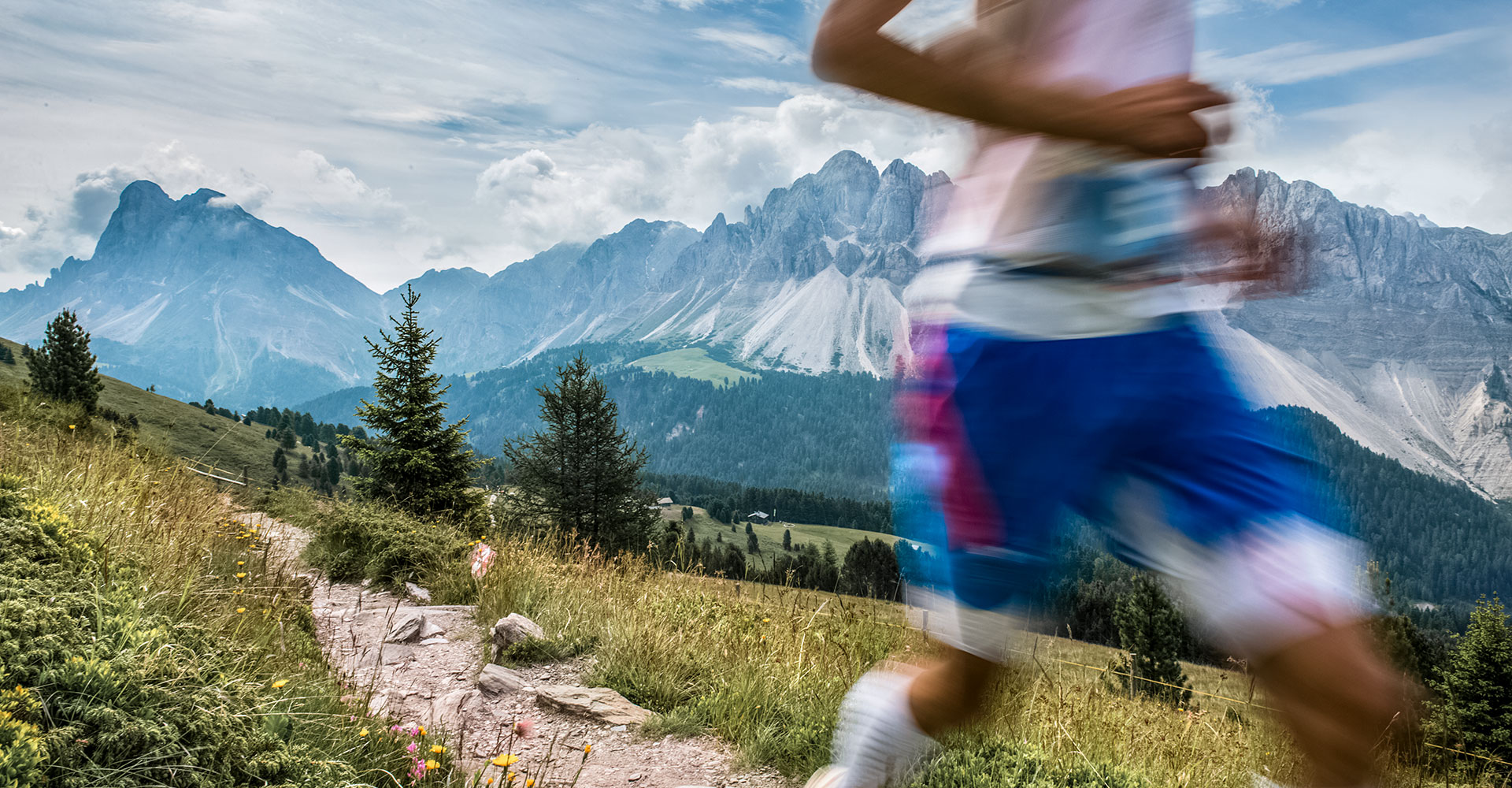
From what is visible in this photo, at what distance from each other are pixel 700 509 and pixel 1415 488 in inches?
7926

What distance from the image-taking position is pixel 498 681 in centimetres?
417

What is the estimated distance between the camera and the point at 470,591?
6.88 m

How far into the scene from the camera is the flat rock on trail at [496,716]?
3131 mm

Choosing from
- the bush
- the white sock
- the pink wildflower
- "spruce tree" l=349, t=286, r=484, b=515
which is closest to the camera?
the white sock

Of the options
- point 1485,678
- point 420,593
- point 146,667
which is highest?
point 146,667

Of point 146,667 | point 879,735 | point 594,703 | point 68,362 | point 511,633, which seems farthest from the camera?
point 68,362

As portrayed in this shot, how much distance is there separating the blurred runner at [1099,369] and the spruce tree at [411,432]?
18.8m

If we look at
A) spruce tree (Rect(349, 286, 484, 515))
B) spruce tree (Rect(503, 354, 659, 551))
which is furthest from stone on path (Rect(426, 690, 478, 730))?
spruce tree (Rect(503, 354, 659, 551))

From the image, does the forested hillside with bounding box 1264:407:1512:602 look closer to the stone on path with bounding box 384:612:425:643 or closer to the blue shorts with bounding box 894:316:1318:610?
the stone on path with bounding box 384:612:425:643

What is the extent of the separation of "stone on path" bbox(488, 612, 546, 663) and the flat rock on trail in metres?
0.12

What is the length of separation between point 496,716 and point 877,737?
119 inches

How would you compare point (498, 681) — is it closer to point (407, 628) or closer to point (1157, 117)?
point (407, 628)

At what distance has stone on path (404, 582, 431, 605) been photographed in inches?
279

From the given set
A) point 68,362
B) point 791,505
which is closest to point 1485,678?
point 68,362
